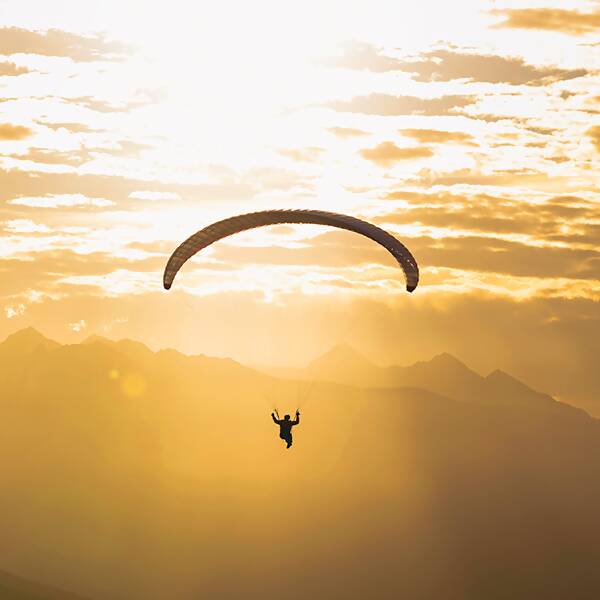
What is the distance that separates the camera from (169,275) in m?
54.8

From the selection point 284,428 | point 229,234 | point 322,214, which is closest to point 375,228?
point 322,214

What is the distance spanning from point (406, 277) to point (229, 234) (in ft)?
31.0

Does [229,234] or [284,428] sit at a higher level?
[229,234]

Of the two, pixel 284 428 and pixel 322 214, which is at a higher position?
pixel 322 214

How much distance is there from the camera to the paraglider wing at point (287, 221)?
177 ft

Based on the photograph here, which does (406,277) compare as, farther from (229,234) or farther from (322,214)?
(229,234)

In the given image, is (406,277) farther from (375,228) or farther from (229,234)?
(229,234)

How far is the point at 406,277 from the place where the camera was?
182 feet

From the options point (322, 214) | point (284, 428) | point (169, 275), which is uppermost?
point (322, 214)

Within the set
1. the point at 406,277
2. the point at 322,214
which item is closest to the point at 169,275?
the point at 322,214

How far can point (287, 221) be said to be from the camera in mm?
54938

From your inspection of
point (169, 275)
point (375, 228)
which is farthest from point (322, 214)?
point (169, 275)

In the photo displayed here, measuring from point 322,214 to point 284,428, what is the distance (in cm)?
1104

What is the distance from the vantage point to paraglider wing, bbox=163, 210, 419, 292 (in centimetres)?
5397
